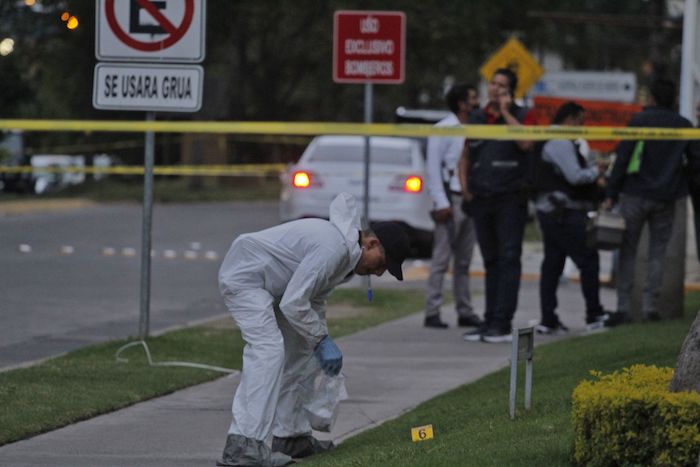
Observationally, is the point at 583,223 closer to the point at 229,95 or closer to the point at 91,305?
the point at 91,305

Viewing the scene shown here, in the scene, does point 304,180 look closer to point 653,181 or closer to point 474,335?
point 474,335

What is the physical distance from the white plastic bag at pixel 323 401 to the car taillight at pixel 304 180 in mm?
14437

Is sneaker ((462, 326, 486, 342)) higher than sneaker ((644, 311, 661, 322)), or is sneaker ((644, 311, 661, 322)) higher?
sneaker ((644, 311, 661, 322))

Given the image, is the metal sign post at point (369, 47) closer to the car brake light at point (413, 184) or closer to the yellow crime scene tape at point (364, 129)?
the yellow crime scene tape at point (364, 129)

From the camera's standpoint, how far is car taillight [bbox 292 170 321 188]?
22.3 meters

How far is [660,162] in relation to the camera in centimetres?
1279

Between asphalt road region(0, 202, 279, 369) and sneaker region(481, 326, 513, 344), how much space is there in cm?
273

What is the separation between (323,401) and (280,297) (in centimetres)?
55

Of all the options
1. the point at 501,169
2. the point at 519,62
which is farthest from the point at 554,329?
the point at 519,62

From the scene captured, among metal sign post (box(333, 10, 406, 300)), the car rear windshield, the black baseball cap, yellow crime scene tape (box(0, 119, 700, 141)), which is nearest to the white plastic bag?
the black baseball cap

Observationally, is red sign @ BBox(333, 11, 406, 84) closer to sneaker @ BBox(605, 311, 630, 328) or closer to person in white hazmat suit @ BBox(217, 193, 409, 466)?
sneaker @ BBox(605, 311, 630, 328)

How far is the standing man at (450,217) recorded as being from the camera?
1355 cm

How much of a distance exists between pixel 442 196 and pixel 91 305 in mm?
3767

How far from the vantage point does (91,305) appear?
15.4 meters
